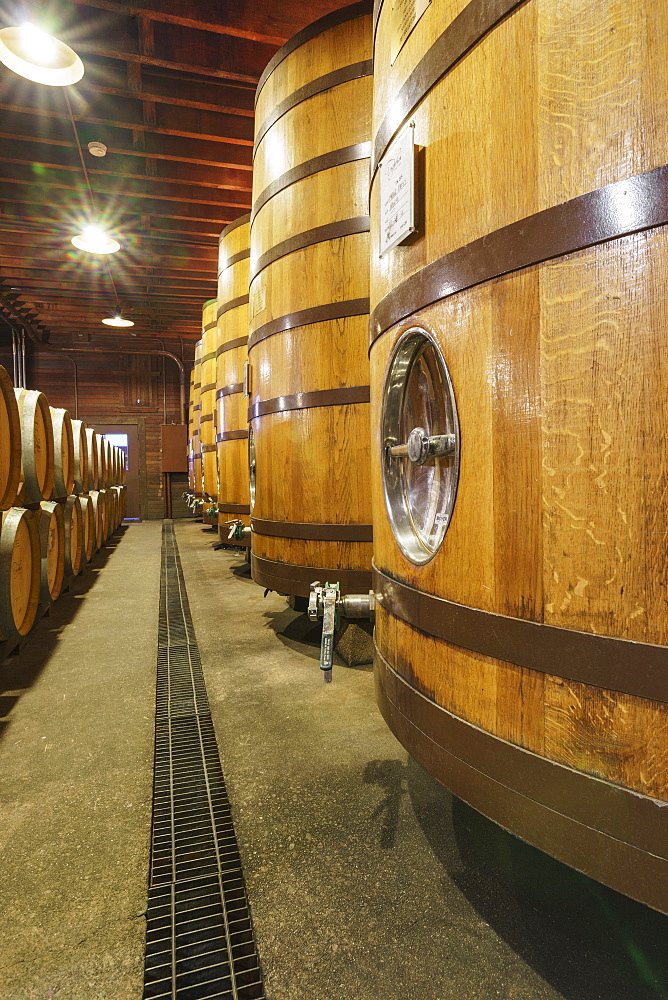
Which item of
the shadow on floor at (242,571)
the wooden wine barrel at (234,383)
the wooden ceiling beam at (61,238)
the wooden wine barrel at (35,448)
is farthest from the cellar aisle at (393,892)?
the wooden ceiling beam at (61,238)

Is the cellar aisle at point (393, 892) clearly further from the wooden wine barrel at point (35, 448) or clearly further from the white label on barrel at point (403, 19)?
the wooden wine barrel at point (35, 448)

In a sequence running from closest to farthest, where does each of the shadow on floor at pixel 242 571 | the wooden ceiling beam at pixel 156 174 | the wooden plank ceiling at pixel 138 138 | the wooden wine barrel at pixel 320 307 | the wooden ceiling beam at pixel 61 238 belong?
the wooden wine barrel at pixel 320 307 → the wooden plank ceiling at pixel 138 138 → the shadow on floor at pixel 242 571 → the wooden ceiling beam at pixel 156 174 → the wooden ceiling beam at pixel 61 238

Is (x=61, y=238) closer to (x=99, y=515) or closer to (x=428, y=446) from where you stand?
(x=99, y=515)

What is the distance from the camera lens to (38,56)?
4.44 meters

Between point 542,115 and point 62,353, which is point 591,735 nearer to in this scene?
point 542,115

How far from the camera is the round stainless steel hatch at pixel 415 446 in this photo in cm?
139

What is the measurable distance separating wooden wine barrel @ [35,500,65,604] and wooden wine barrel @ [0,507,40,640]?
0.23 m

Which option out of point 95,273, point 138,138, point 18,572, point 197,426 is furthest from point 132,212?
point 18,572

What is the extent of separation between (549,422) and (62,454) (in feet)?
16.9

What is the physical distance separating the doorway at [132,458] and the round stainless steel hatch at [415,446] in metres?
15.9

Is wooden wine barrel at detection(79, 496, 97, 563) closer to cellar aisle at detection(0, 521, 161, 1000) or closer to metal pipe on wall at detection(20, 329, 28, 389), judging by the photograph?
cellar aisle at detection(0, 521, 161, 1000)

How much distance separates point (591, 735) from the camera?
92cm

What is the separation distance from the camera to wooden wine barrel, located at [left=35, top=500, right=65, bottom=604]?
432cm

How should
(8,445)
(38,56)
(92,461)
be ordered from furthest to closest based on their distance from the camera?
(92,461) < (38,56) < (8,445)
